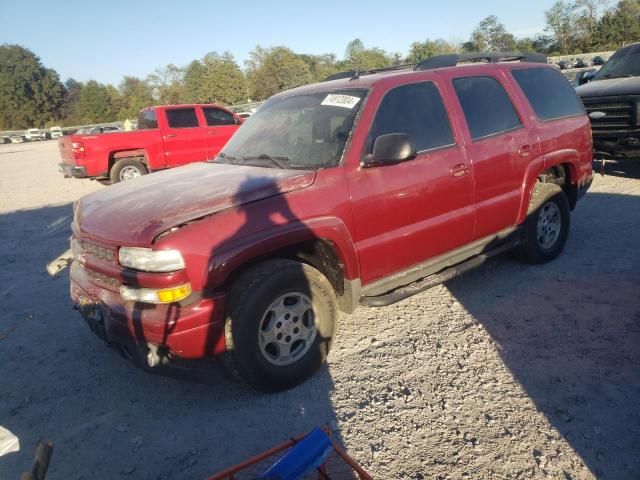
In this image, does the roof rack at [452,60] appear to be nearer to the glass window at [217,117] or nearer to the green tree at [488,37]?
the glass window at [217,117]

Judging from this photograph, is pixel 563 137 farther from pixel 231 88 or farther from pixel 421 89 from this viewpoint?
pixel 231 88

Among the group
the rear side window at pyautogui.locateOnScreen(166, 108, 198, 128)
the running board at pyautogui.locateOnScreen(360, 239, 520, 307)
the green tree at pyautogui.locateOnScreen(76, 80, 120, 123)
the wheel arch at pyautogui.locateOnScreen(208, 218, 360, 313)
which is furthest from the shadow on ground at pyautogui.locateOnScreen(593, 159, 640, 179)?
the green tree at pyautogui.locateOnScreen(76, 80, 120, 123)

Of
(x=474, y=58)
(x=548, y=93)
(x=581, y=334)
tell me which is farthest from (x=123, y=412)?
(x=548, y=93)

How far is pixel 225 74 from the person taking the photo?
56.3 meters

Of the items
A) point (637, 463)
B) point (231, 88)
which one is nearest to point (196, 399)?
point (637, 463)

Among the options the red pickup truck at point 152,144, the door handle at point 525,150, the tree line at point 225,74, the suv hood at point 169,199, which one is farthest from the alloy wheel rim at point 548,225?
the tree line at point 225,74

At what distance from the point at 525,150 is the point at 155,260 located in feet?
10.9

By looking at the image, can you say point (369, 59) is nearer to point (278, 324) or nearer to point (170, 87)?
point (170, 87)

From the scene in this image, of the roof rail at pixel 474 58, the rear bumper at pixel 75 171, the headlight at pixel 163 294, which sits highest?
the roof rail at pixel 474 58

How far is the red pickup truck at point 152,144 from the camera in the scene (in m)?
9.98

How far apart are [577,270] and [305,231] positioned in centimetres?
309

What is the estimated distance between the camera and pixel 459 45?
238 feet

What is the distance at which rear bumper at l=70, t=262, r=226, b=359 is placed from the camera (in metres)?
2.63

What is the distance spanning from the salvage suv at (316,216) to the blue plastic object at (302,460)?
100 cm
